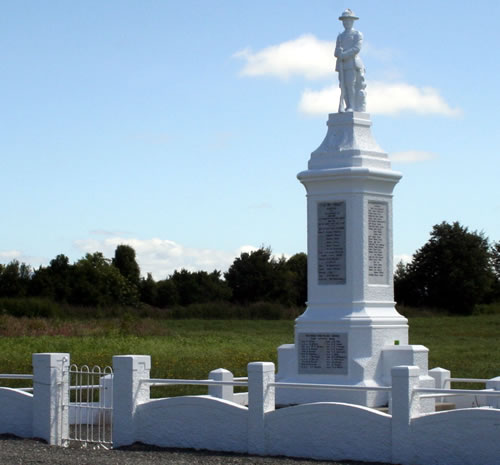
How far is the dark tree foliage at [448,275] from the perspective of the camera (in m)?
82.9

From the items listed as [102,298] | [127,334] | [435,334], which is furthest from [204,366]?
[102,298]

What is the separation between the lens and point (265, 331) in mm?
52969

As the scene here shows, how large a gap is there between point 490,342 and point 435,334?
5.14 meters

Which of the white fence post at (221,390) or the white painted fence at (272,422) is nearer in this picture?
the white painted fence at (272,422)

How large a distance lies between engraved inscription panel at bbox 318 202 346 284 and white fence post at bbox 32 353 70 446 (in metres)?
4.65

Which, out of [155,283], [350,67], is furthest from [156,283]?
[350,67]

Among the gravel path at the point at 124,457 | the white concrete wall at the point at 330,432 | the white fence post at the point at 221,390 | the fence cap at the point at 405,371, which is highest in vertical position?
the fence cap at the point at 405,371

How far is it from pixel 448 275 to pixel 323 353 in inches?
2594

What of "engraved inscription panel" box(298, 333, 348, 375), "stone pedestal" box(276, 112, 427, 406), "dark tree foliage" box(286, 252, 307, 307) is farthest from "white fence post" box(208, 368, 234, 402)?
"dark tree foliage" box(286, 252, 307, 307)

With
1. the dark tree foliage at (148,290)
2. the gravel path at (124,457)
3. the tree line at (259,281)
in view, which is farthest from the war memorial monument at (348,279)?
the dark tree foliage at (148,290)

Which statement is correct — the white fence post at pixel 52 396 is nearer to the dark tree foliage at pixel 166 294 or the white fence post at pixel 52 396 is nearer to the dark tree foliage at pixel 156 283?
the dark tree foliage at pixel 156 283

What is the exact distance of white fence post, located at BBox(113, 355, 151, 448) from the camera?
1645 cm

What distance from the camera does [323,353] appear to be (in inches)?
730

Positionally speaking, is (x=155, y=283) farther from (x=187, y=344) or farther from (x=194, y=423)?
(x=194, y=423)
